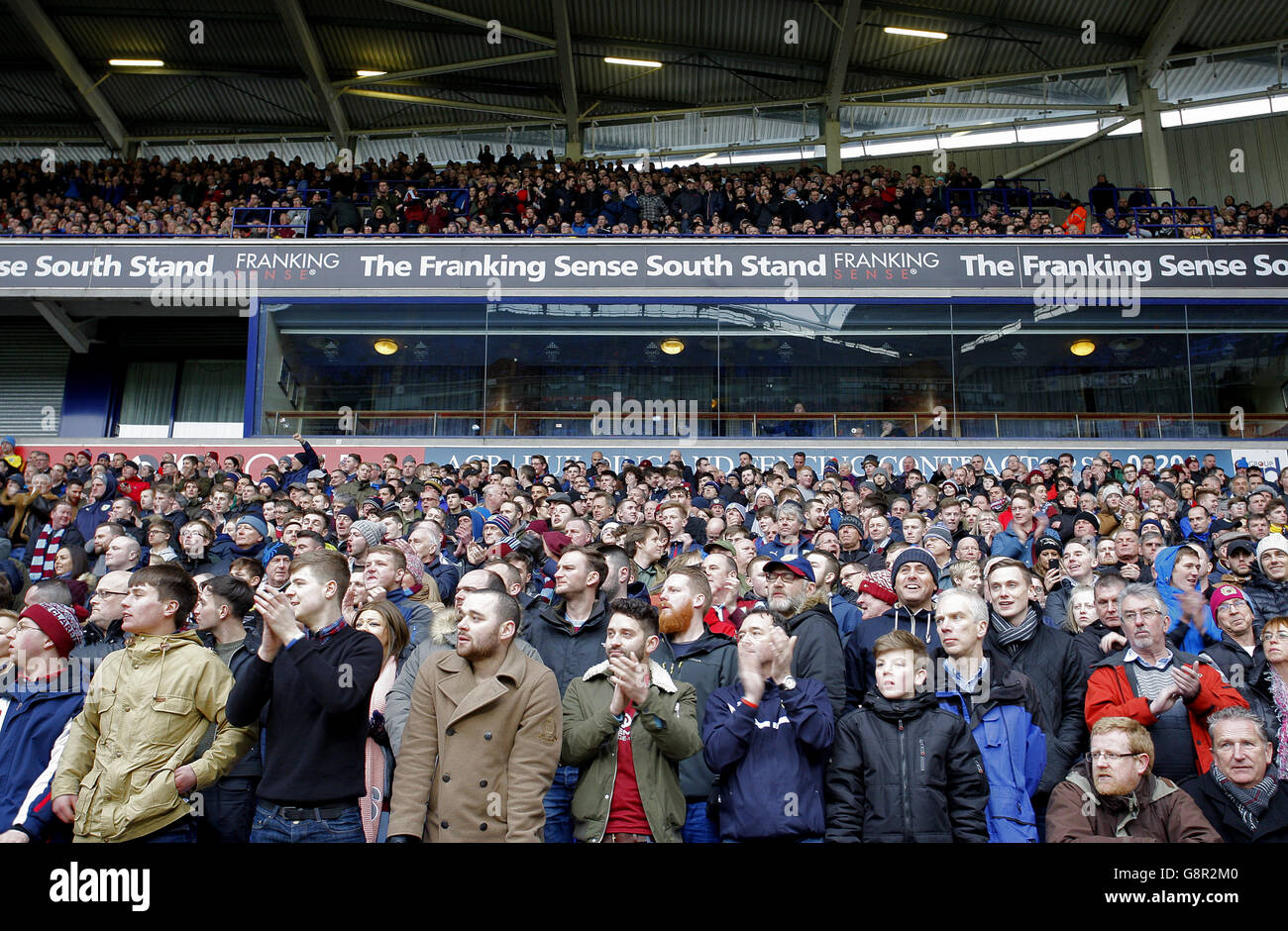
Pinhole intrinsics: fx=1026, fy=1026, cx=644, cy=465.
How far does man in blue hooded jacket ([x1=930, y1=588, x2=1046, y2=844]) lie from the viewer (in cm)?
430

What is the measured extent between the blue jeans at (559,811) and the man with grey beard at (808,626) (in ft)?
3.93

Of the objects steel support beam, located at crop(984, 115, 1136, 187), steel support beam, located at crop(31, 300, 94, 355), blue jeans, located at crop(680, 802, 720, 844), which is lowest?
blue jeans, located at crop(680, 802, 720, 844)

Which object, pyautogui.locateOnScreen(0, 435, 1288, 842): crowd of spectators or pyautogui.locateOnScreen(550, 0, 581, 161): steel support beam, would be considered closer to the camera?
pyautogui.locateOnScreen(0, 435, 1288, 842): crowd of spectators

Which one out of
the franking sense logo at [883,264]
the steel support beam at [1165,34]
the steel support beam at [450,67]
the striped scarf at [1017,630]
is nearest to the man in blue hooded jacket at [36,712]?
the striped scarf at [1017,630]

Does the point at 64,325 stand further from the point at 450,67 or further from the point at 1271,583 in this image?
the point at 1271,583

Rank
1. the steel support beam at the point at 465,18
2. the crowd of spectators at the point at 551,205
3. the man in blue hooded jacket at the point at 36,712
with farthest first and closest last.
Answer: the steel support beam at the point at 465,18 → the crowd of spectators at the point at 551,205 → the man in blue hooded jacket at the point at 36,712

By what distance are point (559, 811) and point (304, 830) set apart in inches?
42.8

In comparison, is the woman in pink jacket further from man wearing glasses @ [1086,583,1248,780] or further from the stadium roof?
the stadium roof

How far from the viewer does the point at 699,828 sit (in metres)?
4.39

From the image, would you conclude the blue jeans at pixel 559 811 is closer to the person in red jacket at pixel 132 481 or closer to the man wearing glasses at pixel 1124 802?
the man wearing glasses at pixel 1124 802

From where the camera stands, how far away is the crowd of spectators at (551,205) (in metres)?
18.4

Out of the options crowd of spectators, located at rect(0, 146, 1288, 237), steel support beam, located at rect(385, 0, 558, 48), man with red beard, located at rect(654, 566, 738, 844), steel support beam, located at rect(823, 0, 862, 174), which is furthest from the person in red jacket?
steel support beam, located at rect(823, 0, 862, 174)

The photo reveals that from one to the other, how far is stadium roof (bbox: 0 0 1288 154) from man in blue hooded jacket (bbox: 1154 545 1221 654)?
62.6ft
